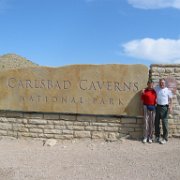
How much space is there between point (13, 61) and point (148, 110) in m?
14.5

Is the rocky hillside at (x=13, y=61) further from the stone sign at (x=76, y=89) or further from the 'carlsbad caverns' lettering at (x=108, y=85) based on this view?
the 'carlsbad caverns' lettering at (x=108, y=85)

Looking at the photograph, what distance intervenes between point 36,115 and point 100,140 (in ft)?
6.36

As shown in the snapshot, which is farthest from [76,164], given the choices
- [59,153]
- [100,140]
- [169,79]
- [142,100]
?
[169,79]

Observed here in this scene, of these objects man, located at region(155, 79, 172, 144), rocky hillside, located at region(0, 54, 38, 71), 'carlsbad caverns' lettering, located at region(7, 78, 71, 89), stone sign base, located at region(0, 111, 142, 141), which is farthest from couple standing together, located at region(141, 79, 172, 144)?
rocky hillside, located at region(0, 54, 38, 71)

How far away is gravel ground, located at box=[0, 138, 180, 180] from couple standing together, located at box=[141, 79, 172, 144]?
0.33 metres

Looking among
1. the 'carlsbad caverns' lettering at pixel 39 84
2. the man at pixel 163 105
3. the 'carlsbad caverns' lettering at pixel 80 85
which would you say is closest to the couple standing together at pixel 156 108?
the man at pixel 163 105

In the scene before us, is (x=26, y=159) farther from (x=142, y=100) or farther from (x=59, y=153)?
(x=142, y=100)

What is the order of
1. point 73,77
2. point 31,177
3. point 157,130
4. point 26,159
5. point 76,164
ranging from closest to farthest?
1. point 31,177
2. point 76,164
3. point 26,159
4. point 157,130
5. point 73,77

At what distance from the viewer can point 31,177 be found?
6.72 meters

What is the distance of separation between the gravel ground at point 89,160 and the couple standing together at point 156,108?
0.33 metres

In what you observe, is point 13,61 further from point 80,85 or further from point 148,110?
point 148,110

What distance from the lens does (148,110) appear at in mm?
9305

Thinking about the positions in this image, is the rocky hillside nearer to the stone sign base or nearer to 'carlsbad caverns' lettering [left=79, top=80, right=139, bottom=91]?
the stone sign base

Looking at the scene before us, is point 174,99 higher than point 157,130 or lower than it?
higher
